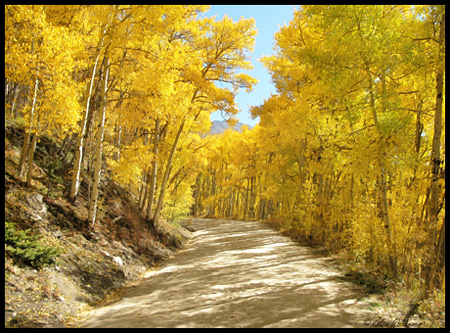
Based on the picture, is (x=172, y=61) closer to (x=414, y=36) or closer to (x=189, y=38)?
(x=189, y=38)

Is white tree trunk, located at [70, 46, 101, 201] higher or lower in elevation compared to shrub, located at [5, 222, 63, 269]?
higher

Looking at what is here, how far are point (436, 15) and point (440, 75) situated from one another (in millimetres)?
984

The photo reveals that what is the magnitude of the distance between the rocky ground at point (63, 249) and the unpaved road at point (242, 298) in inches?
20.9

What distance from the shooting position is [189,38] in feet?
31.2

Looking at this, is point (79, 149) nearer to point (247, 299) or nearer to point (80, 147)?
point (80, 147)

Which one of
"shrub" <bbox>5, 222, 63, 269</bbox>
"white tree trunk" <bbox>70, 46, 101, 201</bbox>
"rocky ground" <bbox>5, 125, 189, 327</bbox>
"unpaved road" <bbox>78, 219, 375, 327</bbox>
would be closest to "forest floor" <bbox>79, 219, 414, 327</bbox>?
"unpaved road" <bbox>78, 219, 375, 327</bbox>

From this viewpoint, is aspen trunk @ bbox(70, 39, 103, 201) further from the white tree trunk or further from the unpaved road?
the unpaved road

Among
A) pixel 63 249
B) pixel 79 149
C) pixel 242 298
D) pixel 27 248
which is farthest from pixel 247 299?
pixel 79 149

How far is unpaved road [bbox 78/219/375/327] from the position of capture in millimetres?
3957

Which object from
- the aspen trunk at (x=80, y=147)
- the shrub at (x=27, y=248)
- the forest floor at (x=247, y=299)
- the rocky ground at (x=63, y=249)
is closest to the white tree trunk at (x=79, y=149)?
the aspen trunk at (x=80, y=147)

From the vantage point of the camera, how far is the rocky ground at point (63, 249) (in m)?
4.10

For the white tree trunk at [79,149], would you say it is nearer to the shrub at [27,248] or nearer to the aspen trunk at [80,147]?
the aspen trunk at [80,147]

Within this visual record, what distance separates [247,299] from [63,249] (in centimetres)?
360

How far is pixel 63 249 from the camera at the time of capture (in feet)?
17.4
